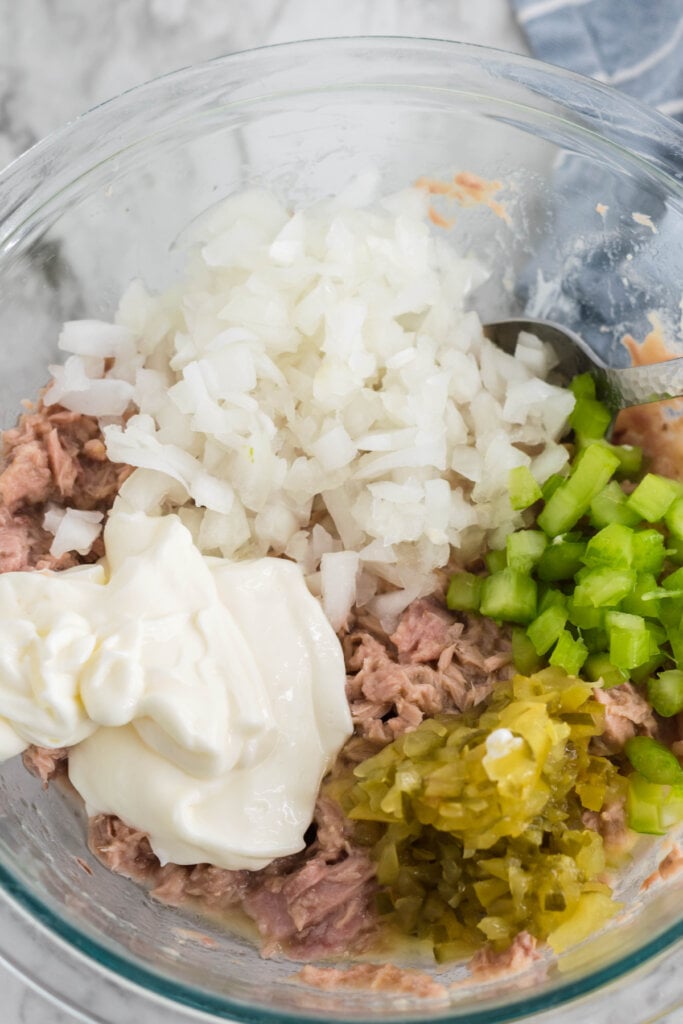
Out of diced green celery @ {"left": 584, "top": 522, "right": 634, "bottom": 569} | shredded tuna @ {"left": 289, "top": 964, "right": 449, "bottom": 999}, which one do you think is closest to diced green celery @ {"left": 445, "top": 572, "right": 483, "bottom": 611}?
diced green celery @ {"left": 584, "top": 522, "right": 634, "bottom": 569}

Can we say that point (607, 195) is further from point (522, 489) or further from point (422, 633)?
point (422, 633)

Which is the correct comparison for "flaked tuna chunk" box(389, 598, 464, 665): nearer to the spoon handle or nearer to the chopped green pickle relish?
the chopped green pickle relish

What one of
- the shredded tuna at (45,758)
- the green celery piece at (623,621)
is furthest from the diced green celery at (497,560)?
the shredded tuna at (45,758)

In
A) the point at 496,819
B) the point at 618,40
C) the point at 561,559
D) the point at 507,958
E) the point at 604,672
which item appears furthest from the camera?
the point at 618,40

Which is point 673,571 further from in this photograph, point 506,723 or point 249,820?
point 249,820

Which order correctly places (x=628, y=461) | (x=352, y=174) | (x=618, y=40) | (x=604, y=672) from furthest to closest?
(x=618, y=40) → (x=352, y=174) → (x=628, y=461) → (x=604, y=672)

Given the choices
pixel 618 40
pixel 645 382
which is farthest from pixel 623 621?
pixel 618 40

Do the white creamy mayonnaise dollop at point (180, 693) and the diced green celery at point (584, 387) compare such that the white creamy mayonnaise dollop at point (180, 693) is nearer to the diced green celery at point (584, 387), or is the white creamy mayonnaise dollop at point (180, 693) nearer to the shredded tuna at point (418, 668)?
the shredded tuna at point (418, 668)
